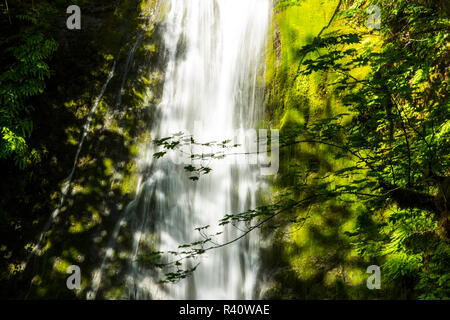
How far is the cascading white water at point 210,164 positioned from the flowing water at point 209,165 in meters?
0.02

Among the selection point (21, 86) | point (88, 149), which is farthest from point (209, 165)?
point (21, 86)

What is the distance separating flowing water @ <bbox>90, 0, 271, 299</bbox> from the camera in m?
6.25

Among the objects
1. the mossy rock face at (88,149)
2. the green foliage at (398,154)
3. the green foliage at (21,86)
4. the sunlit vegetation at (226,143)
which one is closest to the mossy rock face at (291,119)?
the sunlit vegetation at (226,143)

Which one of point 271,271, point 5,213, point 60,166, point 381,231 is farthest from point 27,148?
point 381,231

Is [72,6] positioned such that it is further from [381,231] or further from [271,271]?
[381,231]

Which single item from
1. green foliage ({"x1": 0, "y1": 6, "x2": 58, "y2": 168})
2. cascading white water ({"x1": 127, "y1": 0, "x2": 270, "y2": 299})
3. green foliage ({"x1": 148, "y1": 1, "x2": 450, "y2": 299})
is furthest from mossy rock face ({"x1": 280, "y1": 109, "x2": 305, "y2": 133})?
green foliage ({"x1": 0, "y1": 6, "x2": 58, "y2": 168})

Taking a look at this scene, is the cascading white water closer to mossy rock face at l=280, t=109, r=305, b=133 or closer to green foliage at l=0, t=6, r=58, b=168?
mossy rock face at l=280, t=109, r=305, b=133

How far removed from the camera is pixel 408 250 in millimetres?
3521

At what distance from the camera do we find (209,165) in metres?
6.81

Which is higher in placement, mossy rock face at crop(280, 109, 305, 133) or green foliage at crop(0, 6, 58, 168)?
green foliage at crop(0, 6, 58, 168)

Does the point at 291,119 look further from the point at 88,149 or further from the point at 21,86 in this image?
the point at 21,86

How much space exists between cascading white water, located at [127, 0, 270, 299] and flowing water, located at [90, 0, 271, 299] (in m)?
0.02

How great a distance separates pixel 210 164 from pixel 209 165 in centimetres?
8

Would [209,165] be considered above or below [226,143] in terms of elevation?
below
